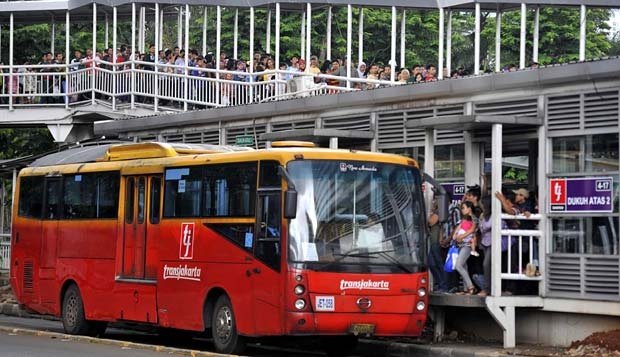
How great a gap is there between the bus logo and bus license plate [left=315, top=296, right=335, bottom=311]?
298 cm

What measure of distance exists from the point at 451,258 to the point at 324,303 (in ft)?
8.98

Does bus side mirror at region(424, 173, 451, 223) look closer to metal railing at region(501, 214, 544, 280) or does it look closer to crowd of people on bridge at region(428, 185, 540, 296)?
crowd of people on bridge at region(428, 185, 540, 296)

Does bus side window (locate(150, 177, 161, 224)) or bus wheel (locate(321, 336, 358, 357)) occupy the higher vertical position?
bus side window (locate(150, 177, 161, 224))

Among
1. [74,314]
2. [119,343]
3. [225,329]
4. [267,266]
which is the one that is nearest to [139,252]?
[119,343]

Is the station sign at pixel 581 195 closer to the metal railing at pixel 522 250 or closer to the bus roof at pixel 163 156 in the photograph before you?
the metal railing at pixel 522 250

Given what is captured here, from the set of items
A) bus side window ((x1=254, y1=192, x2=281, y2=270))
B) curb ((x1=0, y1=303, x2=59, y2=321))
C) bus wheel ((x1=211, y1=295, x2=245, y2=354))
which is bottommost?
curb ((x1=0, y1=303, x2=59, y2=321))

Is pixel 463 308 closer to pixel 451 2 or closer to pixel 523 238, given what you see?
pixel 523 238

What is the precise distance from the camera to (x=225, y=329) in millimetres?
19297

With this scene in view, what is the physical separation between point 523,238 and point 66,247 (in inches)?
349

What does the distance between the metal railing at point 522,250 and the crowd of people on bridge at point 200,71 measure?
7879mm

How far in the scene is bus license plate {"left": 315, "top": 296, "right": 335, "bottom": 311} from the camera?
17969 mm

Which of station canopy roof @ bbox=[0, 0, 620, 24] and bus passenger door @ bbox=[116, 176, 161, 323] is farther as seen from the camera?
station canopy roof @ bbox=[0, 0, 620, 24]

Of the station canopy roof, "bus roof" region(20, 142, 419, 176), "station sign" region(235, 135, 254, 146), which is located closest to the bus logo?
"bus roof" region(20, 142, 419, 176)

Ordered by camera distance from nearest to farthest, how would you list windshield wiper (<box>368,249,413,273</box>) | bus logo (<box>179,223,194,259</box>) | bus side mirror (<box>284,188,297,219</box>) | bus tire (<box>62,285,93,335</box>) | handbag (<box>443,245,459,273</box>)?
1. bus side mirror (<box>284,188,297,219</box>)
2. windshield wiper (<box>368,249,413,273</box>)
3. handbag (<box>443,245,459,273</box>)
4. bus logo (<box>179,223,194,259</box>)
5. bus tire (<box>62,285,93,335</box>)
